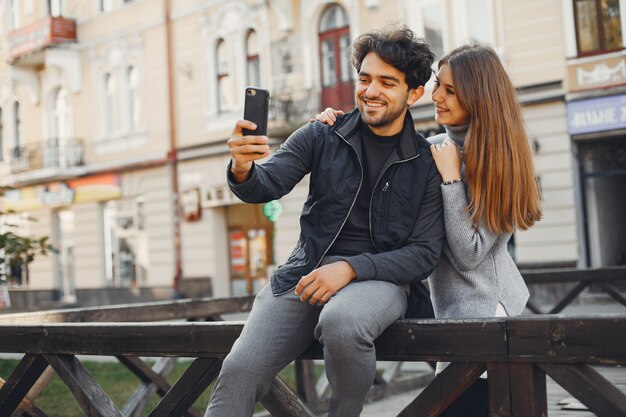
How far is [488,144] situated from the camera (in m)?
3.47

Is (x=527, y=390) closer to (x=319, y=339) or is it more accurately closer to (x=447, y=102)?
(x=319, y=339)

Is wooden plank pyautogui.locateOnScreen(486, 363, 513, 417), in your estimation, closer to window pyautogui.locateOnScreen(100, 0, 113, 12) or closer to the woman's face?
the woman's face

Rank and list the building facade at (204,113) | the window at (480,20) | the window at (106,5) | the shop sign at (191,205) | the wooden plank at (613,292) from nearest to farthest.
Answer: the wooden plank at (613,292) → the building facade at (204,113) → the window at (480,20) → the shop sign at (191,205) → the window at (106,5)

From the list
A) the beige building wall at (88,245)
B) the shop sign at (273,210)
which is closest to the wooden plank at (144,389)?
the shop sign at (273,210)

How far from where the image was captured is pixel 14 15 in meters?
29.9

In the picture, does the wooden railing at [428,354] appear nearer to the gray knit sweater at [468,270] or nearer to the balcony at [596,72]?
the gray knit sweater at [468,270]

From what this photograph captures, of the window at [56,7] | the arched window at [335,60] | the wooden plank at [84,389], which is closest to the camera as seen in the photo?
the wooden plank at [84,389]

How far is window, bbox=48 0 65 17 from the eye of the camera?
27.8 m

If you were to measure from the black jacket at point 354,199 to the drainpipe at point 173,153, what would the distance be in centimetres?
2047

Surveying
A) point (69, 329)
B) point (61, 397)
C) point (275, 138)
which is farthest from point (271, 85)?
point (69, 329)

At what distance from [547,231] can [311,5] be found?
311 inches

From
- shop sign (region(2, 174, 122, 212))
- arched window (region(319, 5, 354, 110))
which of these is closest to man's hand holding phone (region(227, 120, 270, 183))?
arched window (region(319, 5, 354, 110))

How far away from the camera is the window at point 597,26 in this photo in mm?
16250

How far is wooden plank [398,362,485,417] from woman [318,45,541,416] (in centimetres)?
32
